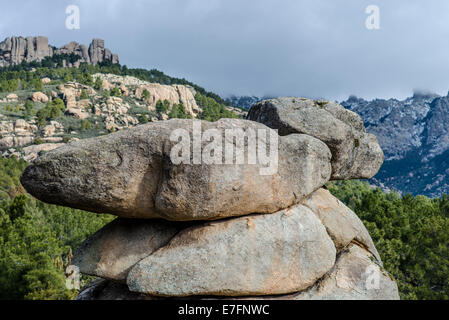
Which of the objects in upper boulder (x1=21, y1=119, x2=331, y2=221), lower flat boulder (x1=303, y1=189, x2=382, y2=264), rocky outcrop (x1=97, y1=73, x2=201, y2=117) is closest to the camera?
upper boulder (x1=21, y1=119, x2=331, y2=221)

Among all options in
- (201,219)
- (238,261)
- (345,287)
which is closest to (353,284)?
(345,287)

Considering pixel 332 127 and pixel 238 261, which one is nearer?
pixel 238 261

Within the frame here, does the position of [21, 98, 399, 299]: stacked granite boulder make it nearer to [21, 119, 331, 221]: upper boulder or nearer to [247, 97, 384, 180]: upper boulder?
[21, 119, 331, 221]: upper boulder

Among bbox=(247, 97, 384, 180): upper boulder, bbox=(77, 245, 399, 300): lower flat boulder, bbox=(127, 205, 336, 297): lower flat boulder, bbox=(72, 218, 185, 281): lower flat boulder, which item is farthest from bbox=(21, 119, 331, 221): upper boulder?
bbox=(77, 245, 399, 300): lower flat boulder

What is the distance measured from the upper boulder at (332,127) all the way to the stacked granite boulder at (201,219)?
0.79 metres

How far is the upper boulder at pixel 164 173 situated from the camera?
8141 millimetres

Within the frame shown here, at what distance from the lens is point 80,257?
9648 mm

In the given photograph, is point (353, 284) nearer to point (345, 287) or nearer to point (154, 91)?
point (345, 287)

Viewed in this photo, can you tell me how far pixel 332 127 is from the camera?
10812 millimetres

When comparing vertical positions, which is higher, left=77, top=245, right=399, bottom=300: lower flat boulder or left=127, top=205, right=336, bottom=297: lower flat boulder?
left=127, top=205, right=336, bottom=297: lower flat boulder

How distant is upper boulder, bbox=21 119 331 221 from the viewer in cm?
814

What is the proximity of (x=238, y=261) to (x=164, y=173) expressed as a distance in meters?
3.11

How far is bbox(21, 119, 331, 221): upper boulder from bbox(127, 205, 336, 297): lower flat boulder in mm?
572
